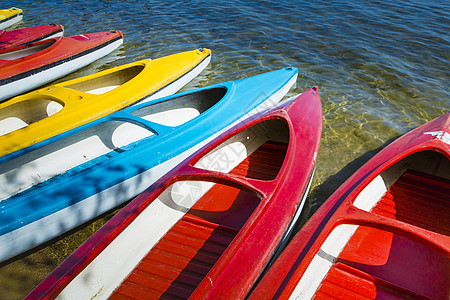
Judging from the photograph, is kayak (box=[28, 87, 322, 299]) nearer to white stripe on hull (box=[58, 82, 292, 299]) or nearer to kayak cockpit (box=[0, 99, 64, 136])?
white stripe on hull (box=[58, 82, 292, 299])

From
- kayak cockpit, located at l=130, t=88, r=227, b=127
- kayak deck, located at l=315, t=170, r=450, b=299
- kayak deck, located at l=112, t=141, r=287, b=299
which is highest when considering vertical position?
kayak cockpit, located at l=130, t=88, r=227, b=127

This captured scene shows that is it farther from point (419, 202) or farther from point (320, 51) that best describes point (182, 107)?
point (320, 51)

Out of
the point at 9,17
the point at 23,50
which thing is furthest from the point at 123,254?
the point at 9,17

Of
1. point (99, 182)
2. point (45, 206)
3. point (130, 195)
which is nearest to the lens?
point (45, 206)

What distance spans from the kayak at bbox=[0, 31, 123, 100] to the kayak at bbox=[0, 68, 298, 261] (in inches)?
125

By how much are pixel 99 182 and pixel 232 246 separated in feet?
6.31

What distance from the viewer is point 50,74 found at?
7305 millimetres

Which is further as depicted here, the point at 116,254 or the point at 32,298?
the point at 116,254

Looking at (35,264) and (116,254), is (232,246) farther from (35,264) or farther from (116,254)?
(35,264)

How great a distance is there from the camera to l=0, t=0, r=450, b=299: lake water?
196 inches

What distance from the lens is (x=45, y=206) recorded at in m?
3.38

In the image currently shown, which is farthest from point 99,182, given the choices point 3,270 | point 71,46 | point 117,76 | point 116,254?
point 71,46

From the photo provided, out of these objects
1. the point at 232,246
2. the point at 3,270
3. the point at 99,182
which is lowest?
the point at 3,270

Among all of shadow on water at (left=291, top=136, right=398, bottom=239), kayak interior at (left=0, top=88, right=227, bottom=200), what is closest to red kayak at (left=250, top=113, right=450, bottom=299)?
shadow on water at (left=291, top=136, right=398, bottom=239)
